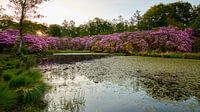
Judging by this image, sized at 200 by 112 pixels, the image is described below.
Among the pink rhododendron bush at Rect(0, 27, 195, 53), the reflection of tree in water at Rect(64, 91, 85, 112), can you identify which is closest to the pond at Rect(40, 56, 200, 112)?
the reflection of tree in water at Rect(64, 91, 85, 112)

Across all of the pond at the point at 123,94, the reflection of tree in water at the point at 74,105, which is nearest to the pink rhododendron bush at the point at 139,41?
the pond at the point at 123,94

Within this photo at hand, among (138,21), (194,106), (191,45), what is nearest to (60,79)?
(194,106)

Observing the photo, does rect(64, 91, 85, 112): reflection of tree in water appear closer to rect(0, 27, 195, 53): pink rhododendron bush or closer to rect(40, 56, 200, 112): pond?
rect(40, 56, 200, 112): pond

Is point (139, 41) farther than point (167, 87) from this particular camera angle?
Yes

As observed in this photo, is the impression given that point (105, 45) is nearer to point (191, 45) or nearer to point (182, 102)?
point (191, 45)

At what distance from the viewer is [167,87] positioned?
13.5 m

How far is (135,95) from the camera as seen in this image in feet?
38.7

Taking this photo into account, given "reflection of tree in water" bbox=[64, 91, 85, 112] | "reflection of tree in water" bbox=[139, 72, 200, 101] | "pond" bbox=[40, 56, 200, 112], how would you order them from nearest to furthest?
"reflection of tree in water" bbox=[64, 91, 85, 112] < "pond" bbox=[40, 56, 200, 112] < "reflection of tree in water" bbox=[139, 72, 200, 101]

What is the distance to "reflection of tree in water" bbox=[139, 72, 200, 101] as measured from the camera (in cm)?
1165

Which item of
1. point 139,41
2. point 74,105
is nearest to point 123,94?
point 74,105

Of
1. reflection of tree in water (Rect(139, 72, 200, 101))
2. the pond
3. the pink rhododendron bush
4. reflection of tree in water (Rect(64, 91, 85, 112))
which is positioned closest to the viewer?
reflection of tree in water (Rect(64, 91, 85, 112))

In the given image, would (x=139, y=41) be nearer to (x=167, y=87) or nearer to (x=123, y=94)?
(x=167, y=87)

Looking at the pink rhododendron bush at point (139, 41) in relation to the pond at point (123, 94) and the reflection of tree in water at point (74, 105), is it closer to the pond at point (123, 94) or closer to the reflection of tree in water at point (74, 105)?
the pond at point (123, 94)

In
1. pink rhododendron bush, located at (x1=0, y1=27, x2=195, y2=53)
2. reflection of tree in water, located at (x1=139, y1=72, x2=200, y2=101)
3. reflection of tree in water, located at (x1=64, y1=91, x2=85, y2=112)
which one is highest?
pink rhododendron bush, located at (x1=0, y1=27, x2=195, y2=53)
